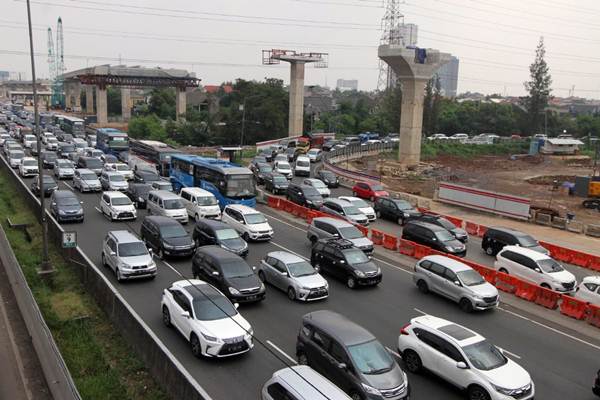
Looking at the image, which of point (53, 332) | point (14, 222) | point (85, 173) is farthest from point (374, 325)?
point (85, 173)

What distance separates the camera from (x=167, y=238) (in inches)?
896

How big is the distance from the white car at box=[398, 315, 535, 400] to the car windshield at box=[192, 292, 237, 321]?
15.8ft

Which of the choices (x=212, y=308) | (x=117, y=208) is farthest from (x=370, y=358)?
(x=117, y=208)

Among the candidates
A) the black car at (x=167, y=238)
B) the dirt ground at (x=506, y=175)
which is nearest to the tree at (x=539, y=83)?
the dirt ground at (x=506, y=175)

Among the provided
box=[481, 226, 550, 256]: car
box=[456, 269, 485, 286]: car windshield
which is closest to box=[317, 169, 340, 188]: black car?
box=[481, 226, 550, 256]: car

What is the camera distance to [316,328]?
1334 centimetres

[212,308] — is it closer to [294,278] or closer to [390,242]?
[294,278]

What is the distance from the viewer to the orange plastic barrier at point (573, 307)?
61.6ft

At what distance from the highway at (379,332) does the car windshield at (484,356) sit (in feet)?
3.10

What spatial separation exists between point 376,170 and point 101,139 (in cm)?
3085

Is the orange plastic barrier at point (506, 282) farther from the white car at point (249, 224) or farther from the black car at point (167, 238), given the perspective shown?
the black car at point (167, 238)

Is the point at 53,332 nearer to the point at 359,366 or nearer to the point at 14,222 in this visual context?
the point at 359,366

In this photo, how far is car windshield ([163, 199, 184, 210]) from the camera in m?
28.8

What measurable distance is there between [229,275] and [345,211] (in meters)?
14.4
